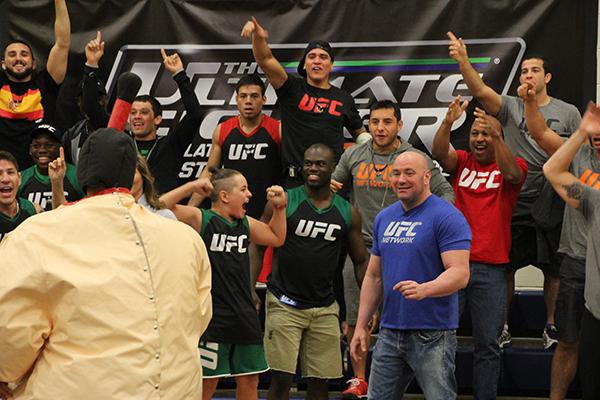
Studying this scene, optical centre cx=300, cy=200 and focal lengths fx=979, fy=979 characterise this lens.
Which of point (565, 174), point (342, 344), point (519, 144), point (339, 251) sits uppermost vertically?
point (519, 144)

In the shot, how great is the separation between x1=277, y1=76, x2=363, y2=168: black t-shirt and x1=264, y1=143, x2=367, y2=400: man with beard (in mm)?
590

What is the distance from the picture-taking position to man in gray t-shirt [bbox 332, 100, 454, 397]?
6.93m

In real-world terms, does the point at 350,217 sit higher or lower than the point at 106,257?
higher

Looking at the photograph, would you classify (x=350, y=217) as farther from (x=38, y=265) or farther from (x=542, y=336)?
(x=38, y=265)

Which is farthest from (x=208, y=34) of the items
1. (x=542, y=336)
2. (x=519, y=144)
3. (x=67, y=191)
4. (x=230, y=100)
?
(x=542, y=336)

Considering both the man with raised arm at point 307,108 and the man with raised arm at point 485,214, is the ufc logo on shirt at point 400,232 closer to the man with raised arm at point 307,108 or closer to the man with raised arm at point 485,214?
the man with raised arm at point 485,214

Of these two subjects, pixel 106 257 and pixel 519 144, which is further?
pixel 519 144

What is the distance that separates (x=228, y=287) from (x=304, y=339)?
101 cm

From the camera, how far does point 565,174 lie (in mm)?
5777

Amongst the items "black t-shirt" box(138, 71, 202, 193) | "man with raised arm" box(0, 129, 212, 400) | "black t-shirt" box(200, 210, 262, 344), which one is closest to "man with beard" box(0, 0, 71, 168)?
"black t-shirt" box(138, 71, 202, 193)

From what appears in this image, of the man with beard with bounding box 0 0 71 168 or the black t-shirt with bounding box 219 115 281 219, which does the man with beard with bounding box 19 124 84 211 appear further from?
the black t-shirt with bounding box 219 115 281 219

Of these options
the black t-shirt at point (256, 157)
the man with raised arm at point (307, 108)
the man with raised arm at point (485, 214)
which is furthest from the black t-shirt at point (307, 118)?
the man with raised arm at point (485, 214)

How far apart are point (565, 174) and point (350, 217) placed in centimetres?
157

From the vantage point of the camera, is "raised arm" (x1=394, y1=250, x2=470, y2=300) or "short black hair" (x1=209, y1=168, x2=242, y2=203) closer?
"raised arm" (x1=394, y1=250, x2=470, y2=300)
